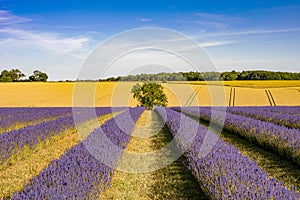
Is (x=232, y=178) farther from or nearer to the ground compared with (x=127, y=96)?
farther from the ground

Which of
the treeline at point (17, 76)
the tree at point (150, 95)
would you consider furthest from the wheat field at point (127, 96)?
the treeline at point (17, 76)

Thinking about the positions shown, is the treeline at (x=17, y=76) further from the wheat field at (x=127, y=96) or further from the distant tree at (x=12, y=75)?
the wheat field at (x=127, y=96)

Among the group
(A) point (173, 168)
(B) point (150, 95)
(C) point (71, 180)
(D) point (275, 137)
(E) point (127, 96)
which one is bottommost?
(E) point (127, 96)

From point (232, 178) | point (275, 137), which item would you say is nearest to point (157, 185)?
point (232, 178)

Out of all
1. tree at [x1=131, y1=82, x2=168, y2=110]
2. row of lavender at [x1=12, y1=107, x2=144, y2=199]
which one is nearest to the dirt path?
row of lavender at [x1=12, y1=107, x2=144, y2=199]

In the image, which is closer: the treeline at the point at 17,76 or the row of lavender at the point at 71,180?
the row of lavender at the point at 71,180

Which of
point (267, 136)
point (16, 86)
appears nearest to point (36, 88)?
point (16, 86)

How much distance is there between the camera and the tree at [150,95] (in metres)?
41.6

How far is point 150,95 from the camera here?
41.8 meters

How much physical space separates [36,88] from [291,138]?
158 feet

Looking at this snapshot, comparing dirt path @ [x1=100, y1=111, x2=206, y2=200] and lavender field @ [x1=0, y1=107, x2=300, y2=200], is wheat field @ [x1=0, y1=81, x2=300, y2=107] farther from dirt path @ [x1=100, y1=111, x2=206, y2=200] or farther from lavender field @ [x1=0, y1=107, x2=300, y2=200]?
Answer: dirt path @ [x1=100, y1=111, x2=206, y2=200]

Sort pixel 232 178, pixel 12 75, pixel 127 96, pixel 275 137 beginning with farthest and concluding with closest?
pixel 12 75
pixel 127 96
pixel 275 137
pixel 232 178

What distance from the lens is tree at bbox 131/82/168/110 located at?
136ft

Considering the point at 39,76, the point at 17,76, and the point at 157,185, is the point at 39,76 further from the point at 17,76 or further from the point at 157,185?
the point at 157,185
